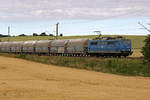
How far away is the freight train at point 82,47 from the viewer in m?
39.8

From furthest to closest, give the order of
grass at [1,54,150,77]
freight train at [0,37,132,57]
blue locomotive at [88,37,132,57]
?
freight train at [0,37,132,57] < blue locomotive at [88,37,132,57] < grass at [1,54,150,77]

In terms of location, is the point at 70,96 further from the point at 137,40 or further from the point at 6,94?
the point at 137,40

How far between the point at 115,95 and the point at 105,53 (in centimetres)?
2593

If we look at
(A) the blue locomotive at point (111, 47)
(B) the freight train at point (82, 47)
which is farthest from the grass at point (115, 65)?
(B) the freight train at point (82, 47)

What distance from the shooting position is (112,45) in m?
39.8

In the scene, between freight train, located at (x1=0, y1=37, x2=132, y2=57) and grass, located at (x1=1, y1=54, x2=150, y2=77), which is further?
freight train, located at (x1=0, y1=37, x2=132, y2=57)

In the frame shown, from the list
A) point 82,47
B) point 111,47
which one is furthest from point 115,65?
point 82,47

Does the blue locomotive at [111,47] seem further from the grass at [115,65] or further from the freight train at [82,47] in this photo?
the grass at [115,65]

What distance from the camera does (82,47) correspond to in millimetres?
44875

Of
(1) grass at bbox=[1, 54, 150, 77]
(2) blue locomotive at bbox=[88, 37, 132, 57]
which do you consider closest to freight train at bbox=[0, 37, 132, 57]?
(2) blue locomotive at bbox=[88, 37, 132, 57]

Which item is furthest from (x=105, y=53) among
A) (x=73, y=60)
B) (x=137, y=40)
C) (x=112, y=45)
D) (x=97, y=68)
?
(x=137, y=40)

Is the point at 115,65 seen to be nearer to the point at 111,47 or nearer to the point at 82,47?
the point at 111,47

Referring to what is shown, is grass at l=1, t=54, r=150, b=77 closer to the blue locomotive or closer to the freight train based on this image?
the blue locomotive

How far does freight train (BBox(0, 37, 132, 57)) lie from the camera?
131 ft
